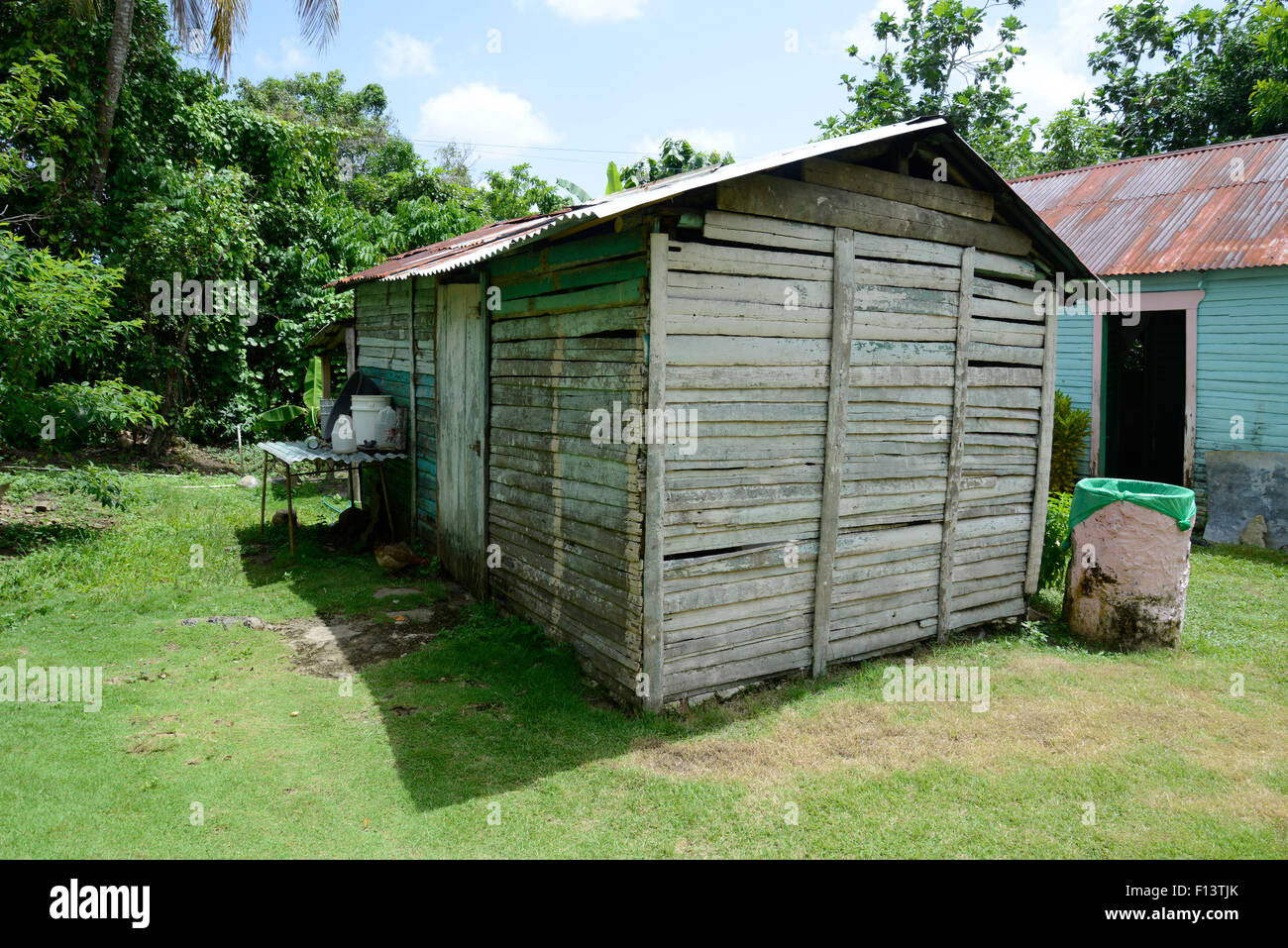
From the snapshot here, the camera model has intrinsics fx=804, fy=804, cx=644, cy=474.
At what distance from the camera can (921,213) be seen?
252 inches

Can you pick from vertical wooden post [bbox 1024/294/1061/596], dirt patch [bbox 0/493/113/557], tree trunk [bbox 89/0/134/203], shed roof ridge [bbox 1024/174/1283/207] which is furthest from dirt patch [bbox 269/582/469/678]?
shed roof ridge [bbox 1024/174/1283/207]

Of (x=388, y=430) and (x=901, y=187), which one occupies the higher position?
(x=901, y=187)

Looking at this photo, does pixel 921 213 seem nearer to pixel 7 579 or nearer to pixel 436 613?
pixel 436 613

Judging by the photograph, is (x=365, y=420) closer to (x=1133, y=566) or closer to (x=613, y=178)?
(x=613, y=178)

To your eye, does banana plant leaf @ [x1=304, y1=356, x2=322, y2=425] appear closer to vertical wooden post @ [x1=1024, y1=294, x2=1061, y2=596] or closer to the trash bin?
vertical wooden post @ [x1=1024, y1=294, x2=1061, y2=596]

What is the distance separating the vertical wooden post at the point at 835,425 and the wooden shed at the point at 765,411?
0.02 meters

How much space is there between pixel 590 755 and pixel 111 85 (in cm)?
1442

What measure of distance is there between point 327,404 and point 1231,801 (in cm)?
1071

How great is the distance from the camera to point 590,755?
4941mm

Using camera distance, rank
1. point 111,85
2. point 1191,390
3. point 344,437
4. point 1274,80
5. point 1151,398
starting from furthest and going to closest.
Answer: point 1274,80 < point 1151,398 < point 111,85 < point 1191,390 < point 344,437

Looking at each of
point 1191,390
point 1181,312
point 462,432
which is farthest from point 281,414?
point 1181,312

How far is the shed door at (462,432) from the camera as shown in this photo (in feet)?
24.8

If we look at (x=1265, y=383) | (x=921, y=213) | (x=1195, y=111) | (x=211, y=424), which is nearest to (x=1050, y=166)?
(x=1195, y=111)

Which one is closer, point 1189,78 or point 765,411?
point 765,411
